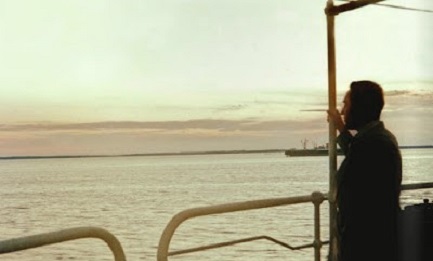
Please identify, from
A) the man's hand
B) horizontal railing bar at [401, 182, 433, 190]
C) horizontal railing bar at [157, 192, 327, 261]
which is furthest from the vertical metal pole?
horizontal railing bar at [401, 182, 433, 190]

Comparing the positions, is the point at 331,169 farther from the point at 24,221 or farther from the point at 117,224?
the point at 24,221

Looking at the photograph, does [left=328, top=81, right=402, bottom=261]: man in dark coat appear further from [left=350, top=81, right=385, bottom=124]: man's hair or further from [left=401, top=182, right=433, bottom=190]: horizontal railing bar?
[left=401, top=182, right=433, bottom=190]: horizontal railing bar

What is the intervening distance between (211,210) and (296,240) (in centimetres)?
4081

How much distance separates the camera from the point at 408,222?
4496 mm

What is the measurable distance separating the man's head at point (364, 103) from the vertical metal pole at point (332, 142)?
0.40 meters

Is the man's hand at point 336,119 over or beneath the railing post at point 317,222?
over

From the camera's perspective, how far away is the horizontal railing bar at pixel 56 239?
2.73 m

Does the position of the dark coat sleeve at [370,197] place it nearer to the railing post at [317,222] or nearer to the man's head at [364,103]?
the man's head at [364,103]

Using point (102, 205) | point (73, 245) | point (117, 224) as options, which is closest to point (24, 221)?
point (117, 224)

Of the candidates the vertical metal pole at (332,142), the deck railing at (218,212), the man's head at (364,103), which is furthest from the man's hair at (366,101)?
the deck railing at (218,212)

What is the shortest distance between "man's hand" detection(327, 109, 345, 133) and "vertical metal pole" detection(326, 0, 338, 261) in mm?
75

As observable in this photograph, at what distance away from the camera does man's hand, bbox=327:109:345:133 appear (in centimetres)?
410

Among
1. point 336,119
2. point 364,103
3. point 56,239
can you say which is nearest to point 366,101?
point 364,103

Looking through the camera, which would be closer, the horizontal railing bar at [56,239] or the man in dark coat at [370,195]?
the horizontal railing bar at [56,239]
